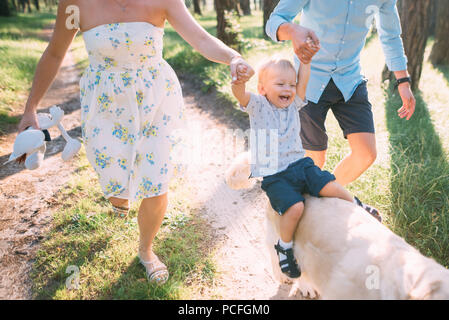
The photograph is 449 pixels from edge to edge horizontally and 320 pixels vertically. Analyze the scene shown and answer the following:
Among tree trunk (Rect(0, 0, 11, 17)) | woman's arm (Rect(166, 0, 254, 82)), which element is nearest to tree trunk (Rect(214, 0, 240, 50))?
woman's arm (Rect(166, 0, 254, 82))

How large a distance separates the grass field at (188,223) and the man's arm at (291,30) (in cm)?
186

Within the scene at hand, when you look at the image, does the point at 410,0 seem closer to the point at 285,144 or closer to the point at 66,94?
the point at 285,144

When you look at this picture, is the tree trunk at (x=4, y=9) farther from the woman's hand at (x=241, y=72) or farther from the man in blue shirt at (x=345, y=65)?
the woman's hand at (x=241, y=72)

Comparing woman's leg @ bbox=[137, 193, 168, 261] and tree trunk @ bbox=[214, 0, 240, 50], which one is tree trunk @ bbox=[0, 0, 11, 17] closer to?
tree trunk @ bbox=[214, 0, 240, 50]

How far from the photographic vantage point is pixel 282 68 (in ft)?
7.14

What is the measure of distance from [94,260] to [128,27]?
1.91m

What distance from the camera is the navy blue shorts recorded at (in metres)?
2.13

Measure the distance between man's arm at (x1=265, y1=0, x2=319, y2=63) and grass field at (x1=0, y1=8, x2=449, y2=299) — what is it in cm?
186

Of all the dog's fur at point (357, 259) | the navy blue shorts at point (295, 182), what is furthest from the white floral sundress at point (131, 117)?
the dog's fur at point (357, 259)

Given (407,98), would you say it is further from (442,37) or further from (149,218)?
(442,37)

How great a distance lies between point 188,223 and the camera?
11.4 ft
